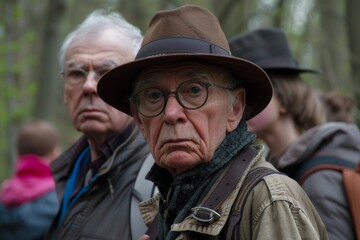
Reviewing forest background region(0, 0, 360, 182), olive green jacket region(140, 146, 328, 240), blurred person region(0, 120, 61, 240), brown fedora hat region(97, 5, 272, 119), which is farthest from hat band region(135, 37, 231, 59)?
forest background region(0, 0, 360, 182)

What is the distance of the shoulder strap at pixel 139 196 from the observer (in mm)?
3461

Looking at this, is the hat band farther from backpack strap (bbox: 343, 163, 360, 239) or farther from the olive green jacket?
backpack strap (bbox: 343, 163, 360, 239)

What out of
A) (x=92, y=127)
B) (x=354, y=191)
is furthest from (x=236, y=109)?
(x=92, y=127)

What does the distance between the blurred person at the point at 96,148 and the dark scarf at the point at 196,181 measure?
0.56 m

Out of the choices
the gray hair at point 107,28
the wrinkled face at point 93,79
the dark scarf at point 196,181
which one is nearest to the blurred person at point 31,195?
the wrinkled face at point 93,79

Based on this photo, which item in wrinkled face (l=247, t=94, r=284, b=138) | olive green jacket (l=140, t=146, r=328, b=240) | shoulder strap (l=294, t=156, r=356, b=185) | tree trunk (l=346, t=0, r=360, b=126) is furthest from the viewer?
tree trunk (l=346, t=0, r=360, b=126)

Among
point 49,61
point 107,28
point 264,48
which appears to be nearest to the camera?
point 107,28

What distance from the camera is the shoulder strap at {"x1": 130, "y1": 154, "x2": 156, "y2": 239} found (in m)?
3.46

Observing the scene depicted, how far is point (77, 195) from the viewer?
13.1 ft

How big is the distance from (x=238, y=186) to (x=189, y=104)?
1.28 feet

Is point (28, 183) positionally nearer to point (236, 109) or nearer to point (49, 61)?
point (236, 109)

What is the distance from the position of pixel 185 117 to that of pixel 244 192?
1.29 feet

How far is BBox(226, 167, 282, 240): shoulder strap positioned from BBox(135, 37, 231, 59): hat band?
521 millimetres

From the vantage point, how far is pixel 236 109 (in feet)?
10.0
